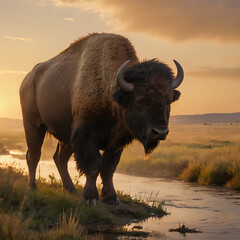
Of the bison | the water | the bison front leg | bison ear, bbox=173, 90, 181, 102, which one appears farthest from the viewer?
the bison front leg

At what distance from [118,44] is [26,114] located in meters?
2.94

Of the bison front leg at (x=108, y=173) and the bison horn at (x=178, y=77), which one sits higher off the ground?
the bison horn at (x=178, y=77)

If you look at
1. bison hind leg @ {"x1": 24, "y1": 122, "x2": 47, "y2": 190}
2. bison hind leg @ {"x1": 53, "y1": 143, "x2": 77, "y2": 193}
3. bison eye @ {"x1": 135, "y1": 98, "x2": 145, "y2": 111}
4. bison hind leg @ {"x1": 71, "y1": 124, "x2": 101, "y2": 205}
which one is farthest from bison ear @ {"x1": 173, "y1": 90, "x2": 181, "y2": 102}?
bison hind leg @ {"x1": 24, "y1": 122, "x2": 47, "y2": 190}

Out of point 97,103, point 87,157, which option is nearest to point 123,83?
point 97,103

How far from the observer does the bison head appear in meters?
6.74

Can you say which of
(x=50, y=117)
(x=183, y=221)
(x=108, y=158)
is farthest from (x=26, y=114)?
(x=183, y=221)

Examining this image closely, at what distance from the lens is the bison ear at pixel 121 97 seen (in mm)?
7148

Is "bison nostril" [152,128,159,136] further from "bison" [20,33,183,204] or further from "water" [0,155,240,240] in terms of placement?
"water" [0,155,240,240]

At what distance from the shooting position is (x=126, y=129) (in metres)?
7.70

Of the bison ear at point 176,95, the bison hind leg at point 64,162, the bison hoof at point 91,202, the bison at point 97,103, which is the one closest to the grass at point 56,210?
the bison hoof at point 91,202

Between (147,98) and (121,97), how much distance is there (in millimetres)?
452

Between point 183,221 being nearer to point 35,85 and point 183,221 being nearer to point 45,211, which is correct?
point 45,211

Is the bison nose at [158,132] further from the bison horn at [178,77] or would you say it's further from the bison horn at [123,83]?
the bison horn at [178,77]

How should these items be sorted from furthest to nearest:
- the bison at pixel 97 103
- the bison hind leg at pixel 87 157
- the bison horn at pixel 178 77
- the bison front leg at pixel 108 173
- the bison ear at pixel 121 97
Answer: the bison front leg at pixel 108 173
the bison hind leg at pixel 87 157
the bison horn at pixel 178 77
the bison ear at pixel 121 97
the bison at pixel 97 103
